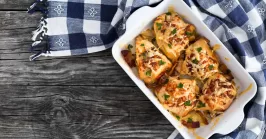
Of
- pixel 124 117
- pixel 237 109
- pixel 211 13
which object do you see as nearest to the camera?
pixel 237 109

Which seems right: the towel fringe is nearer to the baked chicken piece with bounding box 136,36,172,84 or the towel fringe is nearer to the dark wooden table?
the dark wooden table

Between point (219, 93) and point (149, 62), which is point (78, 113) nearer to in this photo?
point (149, 62)

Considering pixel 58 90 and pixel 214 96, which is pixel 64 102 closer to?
pixel 58 90

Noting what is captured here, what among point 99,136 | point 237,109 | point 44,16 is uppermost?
point 44,16

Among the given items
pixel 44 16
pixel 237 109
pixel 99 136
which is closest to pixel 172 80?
pixel 237 109

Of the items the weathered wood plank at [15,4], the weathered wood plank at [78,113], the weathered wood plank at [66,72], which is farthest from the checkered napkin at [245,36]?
the weathered wood plank at [15,4]

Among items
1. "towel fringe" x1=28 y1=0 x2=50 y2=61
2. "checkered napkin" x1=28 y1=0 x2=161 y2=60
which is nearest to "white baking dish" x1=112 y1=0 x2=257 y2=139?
"checkered napkin" x1=28 y1=0 x2=161 y2=60
